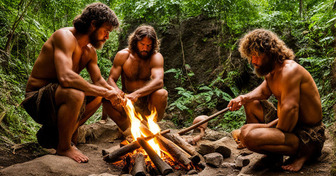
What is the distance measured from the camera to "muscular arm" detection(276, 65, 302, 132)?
2.85 metres

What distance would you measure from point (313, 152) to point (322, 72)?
376 cm

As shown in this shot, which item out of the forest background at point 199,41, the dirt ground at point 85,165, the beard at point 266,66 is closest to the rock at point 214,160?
the dirt ground at point 85,165

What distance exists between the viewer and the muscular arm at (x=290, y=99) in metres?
2.85

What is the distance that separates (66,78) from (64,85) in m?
0.10

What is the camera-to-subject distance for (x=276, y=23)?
759 cm

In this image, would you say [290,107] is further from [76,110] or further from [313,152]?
[76,110]

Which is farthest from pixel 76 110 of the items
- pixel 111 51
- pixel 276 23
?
pixel 111 51

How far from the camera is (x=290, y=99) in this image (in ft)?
9.40

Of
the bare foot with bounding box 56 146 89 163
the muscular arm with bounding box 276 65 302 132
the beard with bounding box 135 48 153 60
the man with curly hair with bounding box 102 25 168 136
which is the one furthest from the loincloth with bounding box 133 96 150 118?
the muscular arm with bounding box 276 65 302 132

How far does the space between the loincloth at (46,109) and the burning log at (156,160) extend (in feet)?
3.32

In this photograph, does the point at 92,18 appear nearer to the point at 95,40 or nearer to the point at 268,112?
the point at 95,40

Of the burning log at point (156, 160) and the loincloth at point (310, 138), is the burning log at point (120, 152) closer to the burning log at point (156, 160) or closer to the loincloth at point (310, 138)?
the burning log at point (156, 160)

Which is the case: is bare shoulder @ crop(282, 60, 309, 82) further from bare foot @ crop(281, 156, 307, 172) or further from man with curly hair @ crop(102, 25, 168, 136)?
man with curly hair @ crop(102, 25, 168, 136)

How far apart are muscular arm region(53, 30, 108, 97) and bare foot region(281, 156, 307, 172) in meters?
2.60
